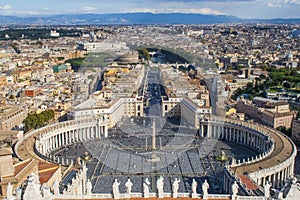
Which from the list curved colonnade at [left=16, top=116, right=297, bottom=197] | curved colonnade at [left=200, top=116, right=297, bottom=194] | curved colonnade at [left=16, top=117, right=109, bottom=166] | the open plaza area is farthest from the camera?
curved colonnade at [left=16, top=117, right=109, bottom=166]

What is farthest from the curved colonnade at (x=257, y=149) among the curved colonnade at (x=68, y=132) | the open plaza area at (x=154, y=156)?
the curved colonnade at (x=68, y=132)

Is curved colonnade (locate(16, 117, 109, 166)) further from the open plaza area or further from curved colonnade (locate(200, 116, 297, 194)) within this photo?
curved colonnade (locate(200, 116, 297, 194))

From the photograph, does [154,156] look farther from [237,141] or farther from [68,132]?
[68,132]

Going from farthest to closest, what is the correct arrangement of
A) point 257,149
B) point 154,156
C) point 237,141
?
point 237,141 → point 257,149 → point 154,156

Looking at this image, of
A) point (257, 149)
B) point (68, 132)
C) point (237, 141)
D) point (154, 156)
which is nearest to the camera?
point (154, 156)

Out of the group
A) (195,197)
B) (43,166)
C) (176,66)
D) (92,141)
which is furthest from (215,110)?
(176,66)

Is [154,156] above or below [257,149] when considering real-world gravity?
above

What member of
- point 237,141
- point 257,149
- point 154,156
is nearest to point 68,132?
point 154,156

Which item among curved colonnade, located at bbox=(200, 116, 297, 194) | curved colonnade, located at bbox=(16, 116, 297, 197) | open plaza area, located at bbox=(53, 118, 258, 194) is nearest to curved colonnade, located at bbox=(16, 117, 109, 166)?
curved colonnade, located at bbox=(16, 116, 297, 197)

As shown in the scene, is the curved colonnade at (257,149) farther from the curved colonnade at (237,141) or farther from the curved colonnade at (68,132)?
the curved colonnade at (68,132)
